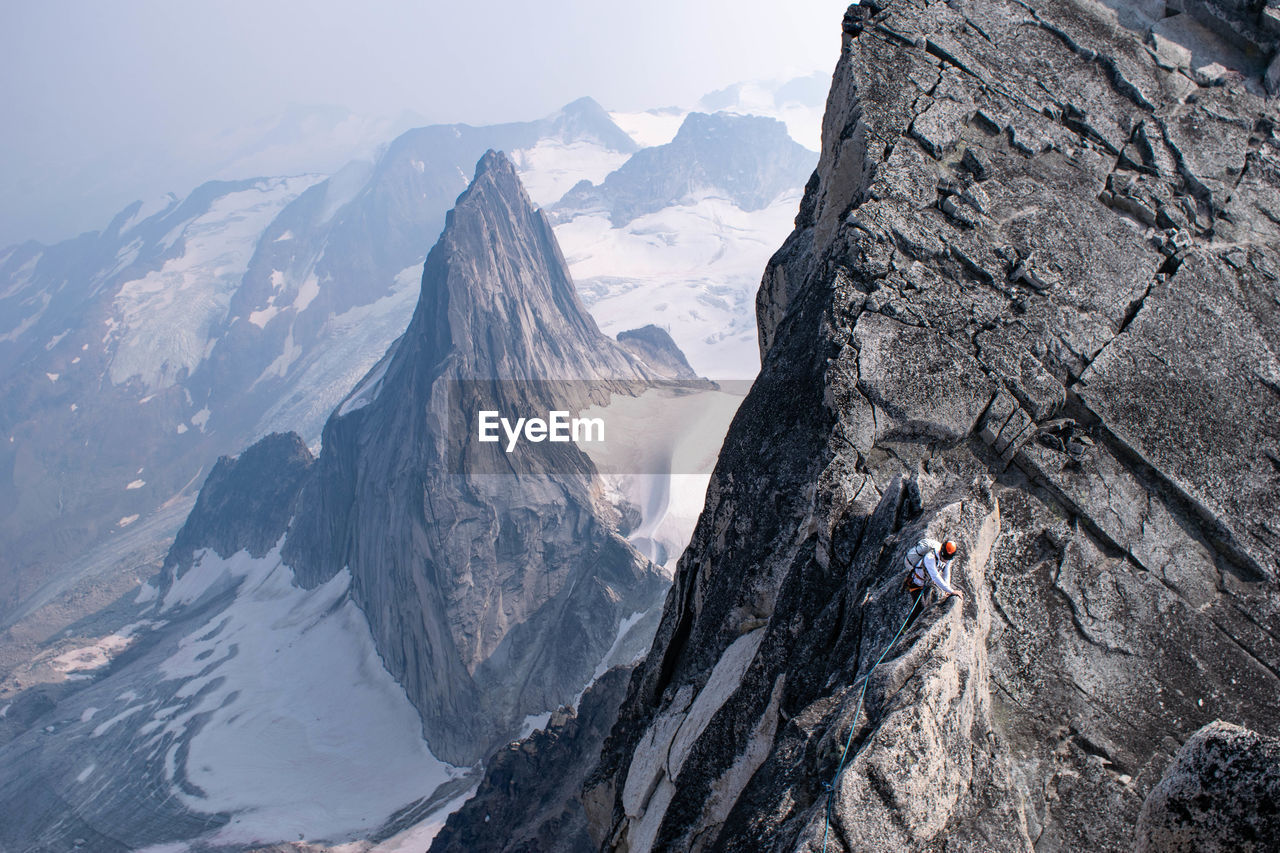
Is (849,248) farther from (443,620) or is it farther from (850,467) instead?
(443,620)

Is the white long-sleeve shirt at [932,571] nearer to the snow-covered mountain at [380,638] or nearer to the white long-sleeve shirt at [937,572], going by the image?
the white long-sleeve shirt at [937,572]

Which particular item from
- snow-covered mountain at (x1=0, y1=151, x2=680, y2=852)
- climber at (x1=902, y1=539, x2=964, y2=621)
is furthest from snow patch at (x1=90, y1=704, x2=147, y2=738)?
climber at (x1=902, y1=539, x2=964, y2=621)

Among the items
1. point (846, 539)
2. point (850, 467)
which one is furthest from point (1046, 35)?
point (846, 539)

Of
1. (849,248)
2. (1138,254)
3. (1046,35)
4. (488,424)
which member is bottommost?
(488,424)

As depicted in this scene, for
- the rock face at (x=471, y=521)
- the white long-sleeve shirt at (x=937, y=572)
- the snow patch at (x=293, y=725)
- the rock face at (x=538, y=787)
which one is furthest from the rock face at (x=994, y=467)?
the snow patch at (x=293, y=725)

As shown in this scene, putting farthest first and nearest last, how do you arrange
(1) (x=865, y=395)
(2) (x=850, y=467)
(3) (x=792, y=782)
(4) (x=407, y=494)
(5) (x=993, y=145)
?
(4) (x=407, y=494), (5) (x=993, y=145), (1) (x=865, y=395), (2) (x=850, y=467), (3) (x=792, y=782)

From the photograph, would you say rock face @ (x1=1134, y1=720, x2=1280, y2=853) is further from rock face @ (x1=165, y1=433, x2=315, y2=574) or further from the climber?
rock face @ (x1=165, y1=433, x2=315, y2=574)

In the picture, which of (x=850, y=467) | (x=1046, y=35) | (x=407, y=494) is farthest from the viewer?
(x=407, y=494)
